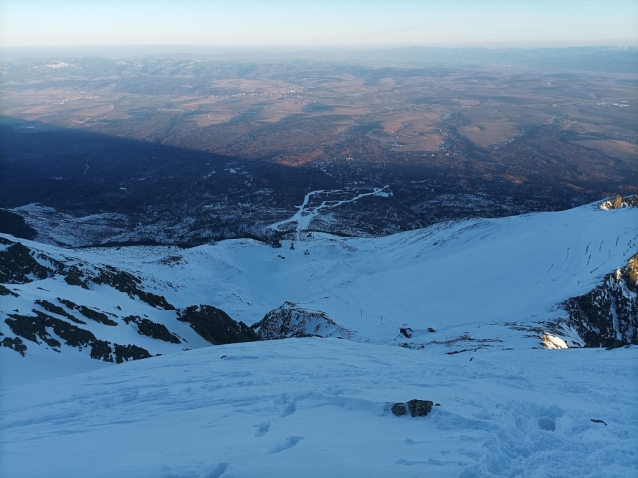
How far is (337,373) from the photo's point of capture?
1288 cm

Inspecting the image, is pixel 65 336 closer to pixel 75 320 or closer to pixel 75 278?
pixel 75 320

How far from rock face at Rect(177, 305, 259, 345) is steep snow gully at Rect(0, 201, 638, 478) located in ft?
0.36

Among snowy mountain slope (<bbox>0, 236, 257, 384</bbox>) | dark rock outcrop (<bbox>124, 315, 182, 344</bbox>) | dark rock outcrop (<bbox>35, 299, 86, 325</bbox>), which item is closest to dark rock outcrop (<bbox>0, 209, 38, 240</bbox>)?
snowy mountain slope (<bbox>0, 236, 257, 384</bbox>)

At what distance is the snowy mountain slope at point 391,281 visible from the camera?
23.8 meters

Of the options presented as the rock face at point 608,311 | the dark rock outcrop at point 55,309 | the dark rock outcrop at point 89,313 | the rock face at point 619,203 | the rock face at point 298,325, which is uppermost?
the rock face at point 619,203

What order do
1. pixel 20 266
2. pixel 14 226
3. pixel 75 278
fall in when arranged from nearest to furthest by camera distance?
pixel 75 278 → pixel 20 266 → pixel 14 226

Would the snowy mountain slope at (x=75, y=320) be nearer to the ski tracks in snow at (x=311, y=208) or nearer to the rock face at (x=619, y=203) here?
the ski tracks in snow at (x=311, y=208)

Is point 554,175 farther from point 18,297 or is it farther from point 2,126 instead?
point 2,126

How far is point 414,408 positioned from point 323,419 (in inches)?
82.6

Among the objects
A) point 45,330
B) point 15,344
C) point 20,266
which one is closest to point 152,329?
point 45,330

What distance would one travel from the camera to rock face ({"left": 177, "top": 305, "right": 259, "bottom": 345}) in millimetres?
25984

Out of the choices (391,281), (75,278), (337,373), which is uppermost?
(337,373)

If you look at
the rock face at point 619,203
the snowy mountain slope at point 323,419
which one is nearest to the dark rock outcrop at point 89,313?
the snowy mountain slope at point 323,419

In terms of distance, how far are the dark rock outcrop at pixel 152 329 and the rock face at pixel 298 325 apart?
24.1 feet
